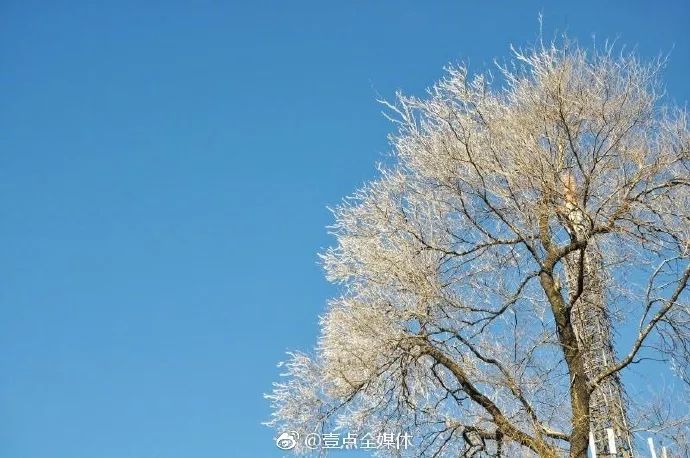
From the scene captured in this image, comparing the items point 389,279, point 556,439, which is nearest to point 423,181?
point 389,279

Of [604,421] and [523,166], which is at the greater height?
[523,166]

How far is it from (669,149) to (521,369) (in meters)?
3.23

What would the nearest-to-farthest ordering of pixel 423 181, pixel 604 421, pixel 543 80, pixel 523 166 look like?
pixel 523 166 < pixel 543 80 < pixel 423 181 < pixel 604 421

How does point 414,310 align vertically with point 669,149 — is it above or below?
below

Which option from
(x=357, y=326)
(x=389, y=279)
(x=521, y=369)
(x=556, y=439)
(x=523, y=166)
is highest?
(x=523, y=166)

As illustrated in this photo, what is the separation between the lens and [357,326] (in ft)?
31.0

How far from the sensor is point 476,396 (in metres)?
9.32

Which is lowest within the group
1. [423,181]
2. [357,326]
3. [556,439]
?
[556,439]

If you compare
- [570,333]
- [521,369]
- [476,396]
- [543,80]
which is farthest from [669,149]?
[476,396]

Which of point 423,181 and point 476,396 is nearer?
point 476,396

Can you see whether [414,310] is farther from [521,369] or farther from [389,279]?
[521,369]

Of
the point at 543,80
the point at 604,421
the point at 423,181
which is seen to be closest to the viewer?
→ the point at 543,80

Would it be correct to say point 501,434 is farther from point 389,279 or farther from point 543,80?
point 543,80

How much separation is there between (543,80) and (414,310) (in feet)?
10.8
